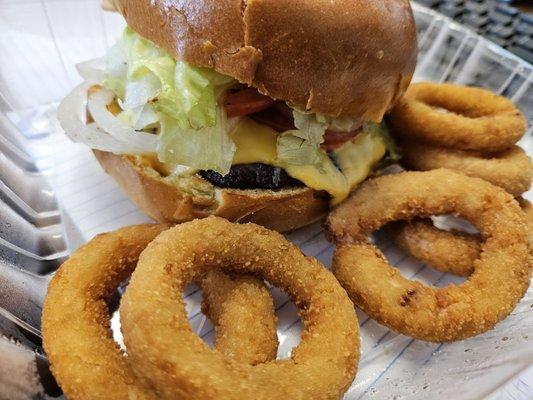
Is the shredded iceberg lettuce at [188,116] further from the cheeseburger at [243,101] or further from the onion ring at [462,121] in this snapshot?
the onion ring at [462,121]

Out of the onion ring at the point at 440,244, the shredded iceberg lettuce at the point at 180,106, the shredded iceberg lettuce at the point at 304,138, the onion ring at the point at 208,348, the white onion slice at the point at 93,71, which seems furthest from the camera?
the white onion slice at the point at 93,71

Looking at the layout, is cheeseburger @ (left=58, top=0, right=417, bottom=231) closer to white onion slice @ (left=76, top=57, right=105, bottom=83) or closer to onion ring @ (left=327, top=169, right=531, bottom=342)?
white onion slice @ (left=76, top=57, right=105, bottom=83)

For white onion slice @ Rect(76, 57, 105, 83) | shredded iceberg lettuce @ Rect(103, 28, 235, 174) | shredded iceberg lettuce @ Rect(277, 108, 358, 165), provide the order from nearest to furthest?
shredded iceberg lettuce @ Rect(103, 28, 235, 174)
shredded iceberg lettuce @ Rect(277, 108, 358, 165)
white onion slice @ Rect(76, 57, 105, 83)

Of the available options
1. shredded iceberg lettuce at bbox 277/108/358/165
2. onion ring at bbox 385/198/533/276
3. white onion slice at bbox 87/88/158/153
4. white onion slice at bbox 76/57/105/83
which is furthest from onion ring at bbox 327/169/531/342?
white onion slice at bbox 76/57/105/83

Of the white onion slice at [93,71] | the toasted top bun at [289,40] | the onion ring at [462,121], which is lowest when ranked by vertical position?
the white onion slice at [93,71]

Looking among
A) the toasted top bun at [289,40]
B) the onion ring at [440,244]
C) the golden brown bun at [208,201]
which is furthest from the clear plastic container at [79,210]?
the toasted top bun at [289,40]
